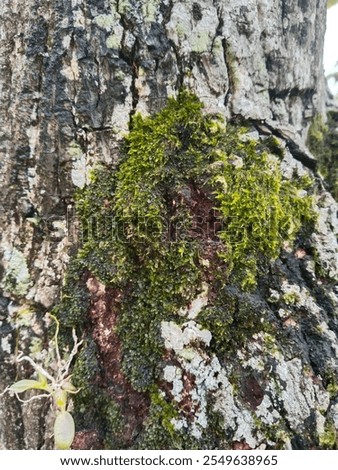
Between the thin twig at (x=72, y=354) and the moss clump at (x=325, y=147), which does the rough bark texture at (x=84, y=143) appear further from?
the moss clump at (x=325, y=147)

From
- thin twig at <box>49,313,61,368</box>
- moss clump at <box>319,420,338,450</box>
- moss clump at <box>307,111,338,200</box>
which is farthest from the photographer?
moss clump at <box>307,111,338,200</box>

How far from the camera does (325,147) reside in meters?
2.30

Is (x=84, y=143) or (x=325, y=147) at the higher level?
(x=325, y=147)

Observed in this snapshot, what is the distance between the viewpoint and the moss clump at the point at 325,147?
222cm

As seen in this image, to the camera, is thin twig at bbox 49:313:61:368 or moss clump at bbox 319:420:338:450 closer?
moss clump at bbox 319:420:338:450

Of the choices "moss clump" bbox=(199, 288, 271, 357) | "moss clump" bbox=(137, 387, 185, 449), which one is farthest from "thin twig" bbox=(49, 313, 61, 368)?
"moss clump" bbox=(199, 288, 271, 357)

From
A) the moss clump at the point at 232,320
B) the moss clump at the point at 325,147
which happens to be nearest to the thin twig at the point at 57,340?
the moss clump at the point at 232,320

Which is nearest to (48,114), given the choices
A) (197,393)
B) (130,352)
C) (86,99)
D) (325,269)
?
(86,99)

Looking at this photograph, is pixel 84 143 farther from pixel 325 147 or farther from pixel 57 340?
pixel 325 147

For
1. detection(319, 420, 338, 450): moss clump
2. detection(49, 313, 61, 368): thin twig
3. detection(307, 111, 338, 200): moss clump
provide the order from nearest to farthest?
1. detection(319, 420, 338, 450): moss clump
2. detection(49, 313, 61, 368): thin twig
3. detection(307, 111, 338, 200): moss clump

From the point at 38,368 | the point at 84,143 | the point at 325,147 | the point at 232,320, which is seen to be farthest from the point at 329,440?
the point at 325,147

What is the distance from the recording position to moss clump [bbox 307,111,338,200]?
222cm

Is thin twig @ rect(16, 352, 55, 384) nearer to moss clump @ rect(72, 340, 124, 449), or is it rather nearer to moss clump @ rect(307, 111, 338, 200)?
moss clump @ rect(72, 340, 124, 449)

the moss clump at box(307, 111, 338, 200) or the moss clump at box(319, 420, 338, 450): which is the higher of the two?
the moss clump at box(307, 111, 338, 200)
